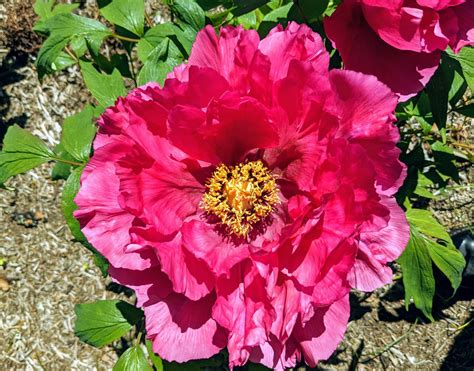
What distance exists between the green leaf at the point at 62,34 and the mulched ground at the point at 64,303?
1.14 m

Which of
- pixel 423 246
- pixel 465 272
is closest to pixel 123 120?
pixel 423 246

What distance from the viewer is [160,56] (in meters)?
1.24

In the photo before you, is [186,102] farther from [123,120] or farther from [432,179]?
[432,179]

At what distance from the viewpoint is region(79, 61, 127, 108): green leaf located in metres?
1.39

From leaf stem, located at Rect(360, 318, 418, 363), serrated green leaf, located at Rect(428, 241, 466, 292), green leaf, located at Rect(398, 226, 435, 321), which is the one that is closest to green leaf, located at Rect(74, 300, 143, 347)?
green leaf, located at Rect(398, 226, 435, 321)

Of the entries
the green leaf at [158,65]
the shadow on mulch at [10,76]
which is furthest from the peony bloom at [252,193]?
the shadow on mulch at [10,76]

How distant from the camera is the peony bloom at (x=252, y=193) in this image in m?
0.94

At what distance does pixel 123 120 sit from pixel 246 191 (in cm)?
31

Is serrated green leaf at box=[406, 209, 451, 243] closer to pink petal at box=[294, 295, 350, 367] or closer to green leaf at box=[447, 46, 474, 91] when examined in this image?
green leaf at box=[447, 46, 474, 91]

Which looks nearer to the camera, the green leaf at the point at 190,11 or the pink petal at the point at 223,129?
A: the pink petal at the point at 223,129

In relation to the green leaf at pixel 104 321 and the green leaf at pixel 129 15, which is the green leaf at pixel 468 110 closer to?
the green leaf at pixel 129 15

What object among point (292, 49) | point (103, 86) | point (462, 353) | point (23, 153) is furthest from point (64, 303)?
point (292, 49)

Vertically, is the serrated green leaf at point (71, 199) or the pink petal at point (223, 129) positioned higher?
the pink petal at point (223, 129)

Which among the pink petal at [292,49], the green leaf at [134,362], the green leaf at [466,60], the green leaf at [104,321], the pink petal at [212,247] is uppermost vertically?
the pink petal at [292,49]
